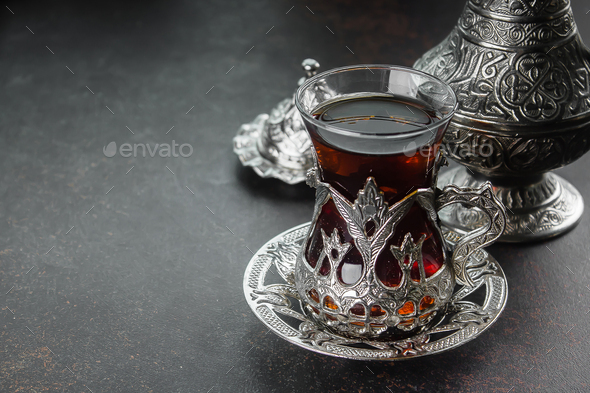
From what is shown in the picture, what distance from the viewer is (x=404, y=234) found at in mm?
655

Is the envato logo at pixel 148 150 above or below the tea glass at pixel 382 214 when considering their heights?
below

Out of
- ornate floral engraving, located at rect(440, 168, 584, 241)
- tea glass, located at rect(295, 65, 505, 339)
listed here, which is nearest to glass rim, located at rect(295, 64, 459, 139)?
tea glass, located at rect(295, 65, 505, 339)

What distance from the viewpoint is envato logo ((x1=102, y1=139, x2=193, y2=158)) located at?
1.15 meters

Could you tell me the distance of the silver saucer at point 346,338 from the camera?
0.64m

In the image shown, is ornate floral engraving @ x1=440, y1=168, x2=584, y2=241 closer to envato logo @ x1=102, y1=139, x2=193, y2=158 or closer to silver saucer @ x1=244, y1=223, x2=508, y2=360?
silver saucer @ x1=244, y1=223, x2=508, y2=360

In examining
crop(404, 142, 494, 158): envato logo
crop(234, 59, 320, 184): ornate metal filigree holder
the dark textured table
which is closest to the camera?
the dark textured table

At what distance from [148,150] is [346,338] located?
0.63 meters

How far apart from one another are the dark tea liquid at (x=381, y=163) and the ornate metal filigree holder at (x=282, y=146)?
381mm

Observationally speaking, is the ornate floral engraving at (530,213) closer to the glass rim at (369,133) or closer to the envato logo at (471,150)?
the envato logo at (471,150)

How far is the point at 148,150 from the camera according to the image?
1.16m

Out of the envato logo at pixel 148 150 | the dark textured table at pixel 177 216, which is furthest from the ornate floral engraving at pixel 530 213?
the envato logo at pixel 148 150

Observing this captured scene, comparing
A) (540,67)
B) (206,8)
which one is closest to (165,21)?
(206,8)

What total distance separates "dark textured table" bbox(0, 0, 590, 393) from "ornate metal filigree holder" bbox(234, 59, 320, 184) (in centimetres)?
3

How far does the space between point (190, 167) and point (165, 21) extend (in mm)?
688
